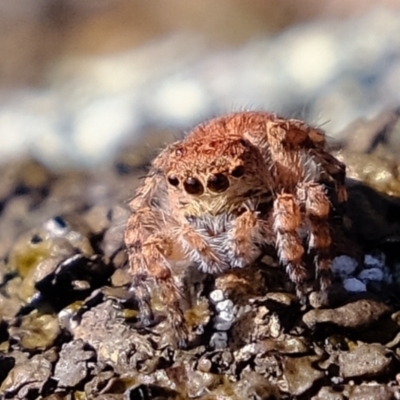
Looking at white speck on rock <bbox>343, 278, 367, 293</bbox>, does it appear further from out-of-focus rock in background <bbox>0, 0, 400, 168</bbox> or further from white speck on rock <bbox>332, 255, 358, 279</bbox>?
out-of-focus rock in background <bbox>0, 0, 400, 168</bbox>

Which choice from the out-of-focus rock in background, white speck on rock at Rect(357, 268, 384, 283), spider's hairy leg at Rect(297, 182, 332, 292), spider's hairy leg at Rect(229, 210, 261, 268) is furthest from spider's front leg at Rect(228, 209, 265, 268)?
the out-of-focus rock in background

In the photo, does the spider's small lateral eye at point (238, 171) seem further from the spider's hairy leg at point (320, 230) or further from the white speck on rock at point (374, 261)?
the white speck on rock at point (374, 261)

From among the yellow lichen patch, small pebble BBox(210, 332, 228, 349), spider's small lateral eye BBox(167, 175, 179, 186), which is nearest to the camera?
small pebble BBox(210, 332, 228, 349)

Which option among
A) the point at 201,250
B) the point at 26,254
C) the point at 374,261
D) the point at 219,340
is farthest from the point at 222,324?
the point at 26,254

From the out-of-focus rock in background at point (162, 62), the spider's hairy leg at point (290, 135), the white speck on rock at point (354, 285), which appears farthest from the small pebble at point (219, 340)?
the out-of-focus rock in background at point (162, 62)

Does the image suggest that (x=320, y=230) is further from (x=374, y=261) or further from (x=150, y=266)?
(x=150, y=266)

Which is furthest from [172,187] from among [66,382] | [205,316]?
[66,382]
